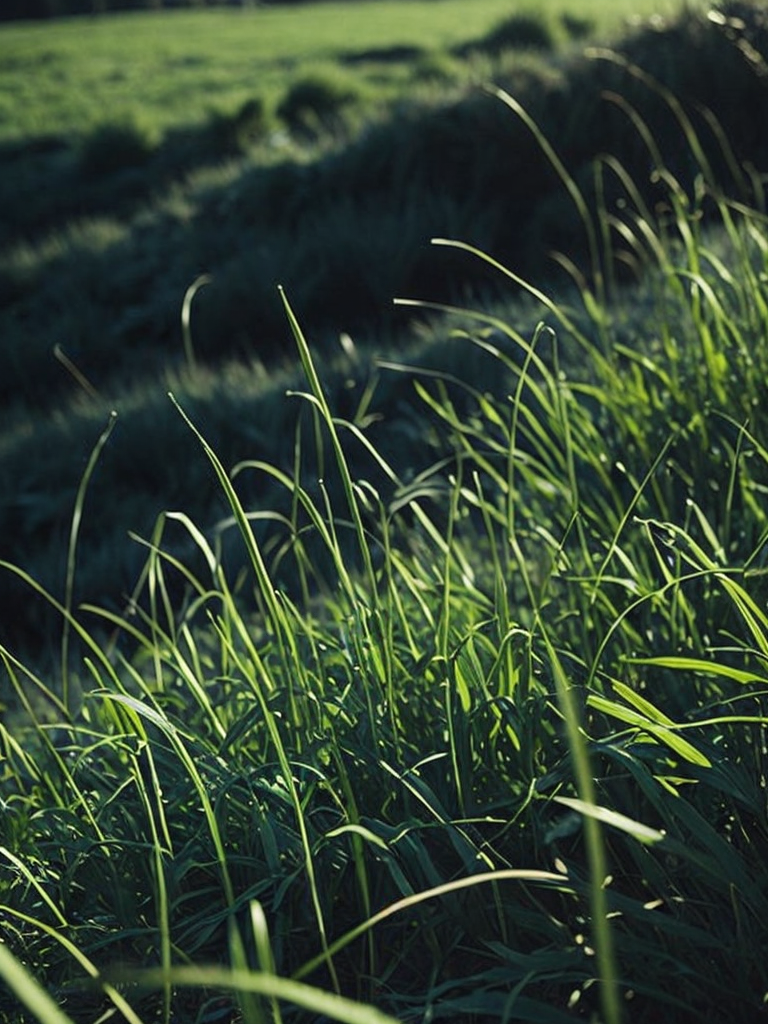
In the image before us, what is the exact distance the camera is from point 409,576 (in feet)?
4.06

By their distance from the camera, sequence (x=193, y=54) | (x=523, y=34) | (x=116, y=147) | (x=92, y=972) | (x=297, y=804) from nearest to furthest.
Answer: (x=92, y=972) → (x=297, y=804) → (x=116, y=147) → (x=523, y=34) → (x=193, y=54)

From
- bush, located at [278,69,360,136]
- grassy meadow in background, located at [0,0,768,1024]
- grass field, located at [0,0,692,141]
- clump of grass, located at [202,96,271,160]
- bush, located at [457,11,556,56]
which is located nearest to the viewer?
grassy meadow in background, located at [0,0,768,1024]

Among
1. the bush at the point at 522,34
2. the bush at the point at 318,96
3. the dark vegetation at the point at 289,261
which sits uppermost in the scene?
the bush at the point at 522,34

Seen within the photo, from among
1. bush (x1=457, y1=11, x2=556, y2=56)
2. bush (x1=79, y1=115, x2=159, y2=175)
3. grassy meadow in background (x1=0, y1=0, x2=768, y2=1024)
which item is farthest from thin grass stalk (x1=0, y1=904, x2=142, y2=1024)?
bush (x1=457, y1=11, x2=556, y2=56)

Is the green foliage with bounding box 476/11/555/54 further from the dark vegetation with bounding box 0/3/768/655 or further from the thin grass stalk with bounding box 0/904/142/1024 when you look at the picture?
the thin grass stalk with bounding box 0/904/142/1024

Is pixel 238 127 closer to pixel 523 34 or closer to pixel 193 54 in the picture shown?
pixel 523 34

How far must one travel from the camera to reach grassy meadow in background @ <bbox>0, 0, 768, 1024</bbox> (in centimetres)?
94

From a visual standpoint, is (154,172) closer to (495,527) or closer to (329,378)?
(329,378)

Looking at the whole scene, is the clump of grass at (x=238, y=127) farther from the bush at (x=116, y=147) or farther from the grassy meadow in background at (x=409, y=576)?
the grassy meadow in background at (x=409, y=576)

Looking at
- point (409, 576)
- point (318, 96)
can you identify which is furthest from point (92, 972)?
point (318, 96)

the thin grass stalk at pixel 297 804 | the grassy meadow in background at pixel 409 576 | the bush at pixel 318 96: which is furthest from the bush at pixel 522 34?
the thin grass stalk at pixel 297 804

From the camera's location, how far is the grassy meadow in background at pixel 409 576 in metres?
0.94

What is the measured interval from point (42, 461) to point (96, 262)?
7.18 ft

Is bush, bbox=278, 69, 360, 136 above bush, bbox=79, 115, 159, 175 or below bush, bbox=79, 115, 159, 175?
above
